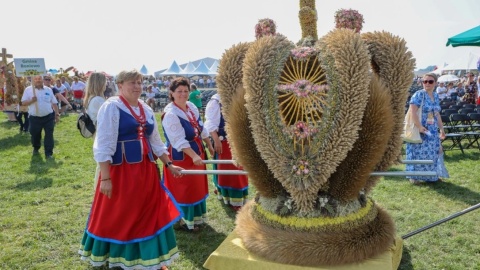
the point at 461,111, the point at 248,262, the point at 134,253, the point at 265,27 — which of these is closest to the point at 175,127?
the point at 134,253

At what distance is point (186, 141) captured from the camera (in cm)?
432

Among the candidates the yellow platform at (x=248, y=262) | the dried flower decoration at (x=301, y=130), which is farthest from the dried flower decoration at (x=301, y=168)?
the yellow platform at (x=248, y=262)

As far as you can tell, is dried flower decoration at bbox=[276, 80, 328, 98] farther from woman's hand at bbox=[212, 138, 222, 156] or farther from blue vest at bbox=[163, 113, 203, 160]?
woman's hand at bbox=[212, 138, 222, 156]

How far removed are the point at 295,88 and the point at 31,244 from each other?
358cm

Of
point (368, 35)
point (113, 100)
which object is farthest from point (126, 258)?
point (368, 35)

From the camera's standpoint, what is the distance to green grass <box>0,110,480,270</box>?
13.2 feet

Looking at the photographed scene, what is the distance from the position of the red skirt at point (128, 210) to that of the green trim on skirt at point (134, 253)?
79mm

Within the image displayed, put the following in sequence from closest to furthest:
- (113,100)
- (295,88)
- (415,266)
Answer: (295,88) < (113,100) < (415,266)

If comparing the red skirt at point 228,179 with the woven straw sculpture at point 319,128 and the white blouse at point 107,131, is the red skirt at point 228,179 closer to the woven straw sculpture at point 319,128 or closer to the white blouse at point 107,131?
the white blouse at point 107,131

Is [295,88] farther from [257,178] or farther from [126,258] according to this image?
[126,258]

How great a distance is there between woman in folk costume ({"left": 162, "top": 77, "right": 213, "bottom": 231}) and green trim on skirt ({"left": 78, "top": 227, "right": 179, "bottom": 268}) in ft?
3.75

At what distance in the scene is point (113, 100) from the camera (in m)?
3.30

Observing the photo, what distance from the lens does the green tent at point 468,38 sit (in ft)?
19.0

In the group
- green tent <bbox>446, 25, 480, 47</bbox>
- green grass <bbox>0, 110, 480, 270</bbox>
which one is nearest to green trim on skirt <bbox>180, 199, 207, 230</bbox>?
green grass <bbox>0, 110, 480, 270</bbox>
